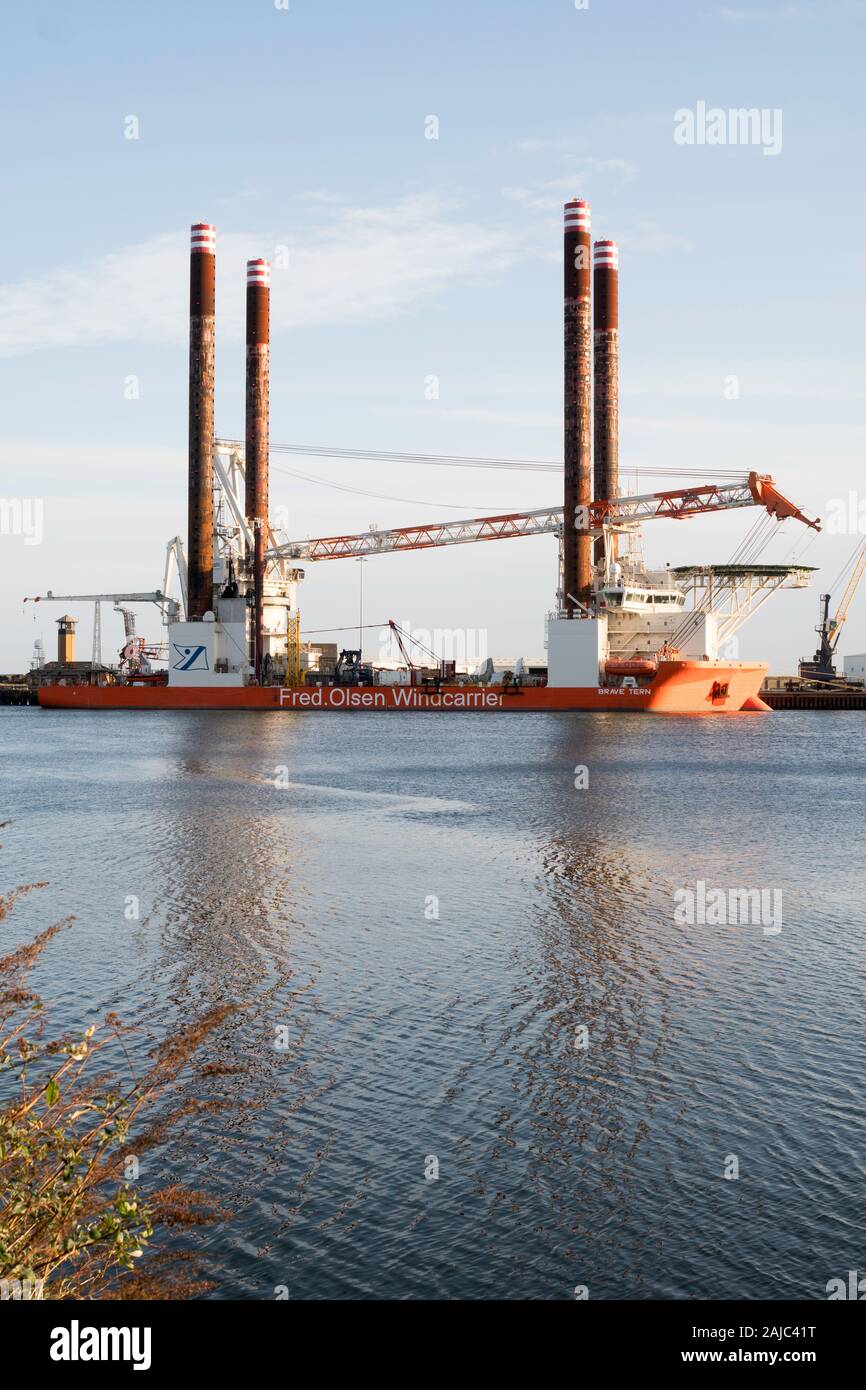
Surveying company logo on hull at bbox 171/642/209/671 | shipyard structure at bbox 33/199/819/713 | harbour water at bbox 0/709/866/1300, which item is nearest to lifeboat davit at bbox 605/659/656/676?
shipyard structure at bbox 33/199/819/713

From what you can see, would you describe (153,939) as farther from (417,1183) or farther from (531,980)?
(417,1183)

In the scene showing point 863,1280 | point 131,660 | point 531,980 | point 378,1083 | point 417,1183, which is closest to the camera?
point 863,1280

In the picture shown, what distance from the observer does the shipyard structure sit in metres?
97.0

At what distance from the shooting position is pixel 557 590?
10144cm

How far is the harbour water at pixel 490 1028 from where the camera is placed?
10445mm

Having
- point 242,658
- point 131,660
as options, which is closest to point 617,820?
point 242,658

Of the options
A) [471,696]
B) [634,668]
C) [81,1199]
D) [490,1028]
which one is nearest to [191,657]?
[471,696]

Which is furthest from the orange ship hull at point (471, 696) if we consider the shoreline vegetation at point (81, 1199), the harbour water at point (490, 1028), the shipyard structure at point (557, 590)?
the shoreline vegetation at point (81, 1199)

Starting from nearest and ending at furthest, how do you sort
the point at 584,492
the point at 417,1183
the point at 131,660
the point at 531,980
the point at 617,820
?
the point at 417,1183 → the point at 531,980 → the point at 617,820 → the point at 584,492 → the point at 131,660

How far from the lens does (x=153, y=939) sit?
72.0ft

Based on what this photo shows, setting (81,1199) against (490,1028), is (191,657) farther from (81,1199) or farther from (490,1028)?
(81,1199)

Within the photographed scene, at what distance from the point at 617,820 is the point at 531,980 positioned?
70.6 feet

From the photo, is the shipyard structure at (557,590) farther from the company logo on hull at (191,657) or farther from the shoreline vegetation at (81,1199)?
the shoreline vegetation at (81,1199)

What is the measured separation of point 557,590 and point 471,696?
1389 cm
